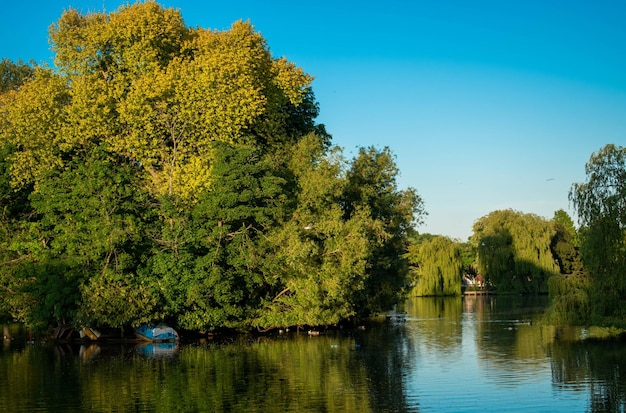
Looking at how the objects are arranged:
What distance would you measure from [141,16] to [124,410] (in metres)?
27.3

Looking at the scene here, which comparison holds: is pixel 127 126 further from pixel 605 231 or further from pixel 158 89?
pixel 605 231

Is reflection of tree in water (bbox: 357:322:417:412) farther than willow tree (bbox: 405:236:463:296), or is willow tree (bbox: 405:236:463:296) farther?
willow tree (bbox: 405:236:463:296)

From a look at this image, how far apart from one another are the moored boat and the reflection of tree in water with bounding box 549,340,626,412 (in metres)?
20.0

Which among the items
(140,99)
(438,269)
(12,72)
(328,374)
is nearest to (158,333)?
(140,99)

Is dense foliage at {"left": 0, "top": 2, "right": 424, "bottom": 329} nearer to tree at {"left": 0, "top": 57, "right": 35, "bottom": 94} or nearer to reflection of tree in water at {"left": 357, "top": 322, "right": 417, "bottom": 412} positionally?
reflection of tree in water at {"left": 357, "top": 322, "right": 417, "bottom": 412}

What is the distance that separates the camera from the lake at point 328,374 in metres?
22.1

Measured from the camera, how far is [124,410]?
21469 mm

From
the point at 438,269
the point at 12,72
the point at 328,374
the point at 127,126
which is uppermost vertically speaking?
the point at 12,72

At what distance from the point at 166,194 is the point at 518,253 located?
57.2 m

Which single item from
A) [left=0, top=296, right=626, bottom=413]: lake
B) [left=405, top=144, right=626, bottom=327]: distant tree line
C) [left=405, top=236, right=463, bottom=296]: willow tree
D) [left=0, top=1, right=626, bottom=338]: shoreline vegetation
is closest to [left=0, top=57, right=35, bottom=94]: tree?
[left=0, top=1, right=626, bottom=338]: shoreline vegetation

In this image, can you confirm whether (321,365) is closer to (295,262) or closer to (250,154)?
(295,262)

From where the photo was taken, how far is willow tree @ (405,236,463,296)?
88.8 meters

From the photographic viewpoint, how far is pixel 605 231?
34.4 metres

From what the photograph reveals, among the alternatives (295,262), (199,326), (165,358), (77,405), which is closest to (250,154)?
(295,262)
